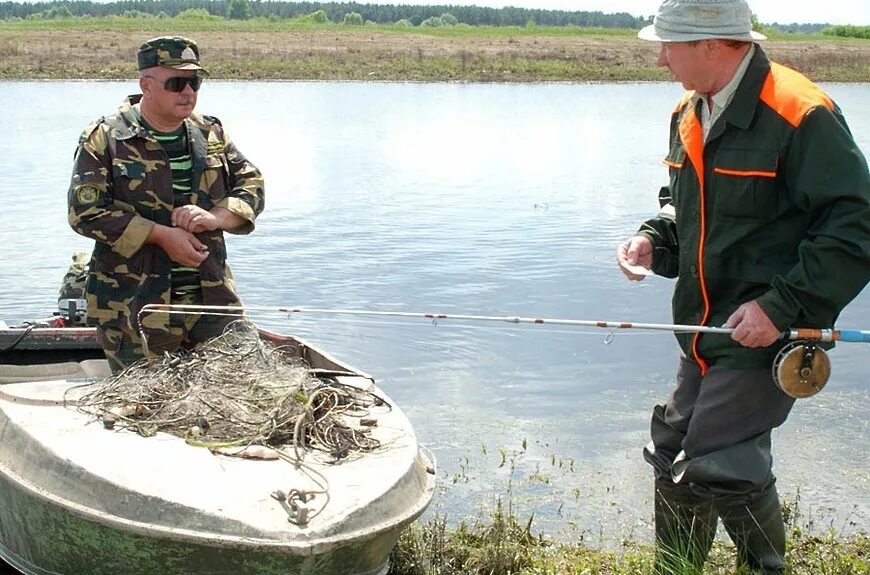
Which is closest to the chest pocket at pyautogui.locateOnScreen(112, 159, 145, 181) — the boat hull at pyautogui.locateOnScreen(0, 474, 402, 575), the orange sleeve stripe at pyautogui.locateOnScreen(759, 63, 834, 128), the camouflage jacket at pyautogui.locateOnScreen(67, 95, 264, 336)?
the camouflage jacket at pyautogui.locateOnScreen(67, 95, 264, 336)

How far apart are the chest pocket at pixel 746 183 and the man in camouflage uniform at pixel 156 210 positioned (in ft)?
7.88

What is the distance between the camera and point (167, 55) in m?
5.73

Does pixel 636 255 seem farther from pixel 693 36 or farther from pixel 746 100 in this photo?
pixel 693 36

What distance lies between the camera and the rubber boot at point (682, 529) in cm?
479

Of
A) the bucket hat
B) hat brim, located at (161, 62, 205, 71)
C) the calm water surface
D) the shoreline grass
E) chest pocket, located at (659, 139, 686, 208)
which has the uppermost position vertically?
the bucket hat

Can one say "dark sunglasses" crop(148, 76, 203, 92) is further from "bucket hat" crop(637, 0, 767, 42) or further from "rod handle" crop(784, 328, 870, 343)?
"rod handle" crop(784, 328, 870, 343)

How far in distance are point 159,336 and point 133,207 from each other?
1.97 feet

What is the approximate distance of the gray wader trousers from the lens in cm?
450

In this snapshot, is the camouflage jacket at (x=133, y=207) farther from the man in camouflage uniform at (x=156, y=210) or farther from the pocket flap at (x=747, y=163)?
the pocket flap at (x=747, y=163)

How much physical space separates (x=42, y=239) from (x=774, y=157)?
10.8 metres

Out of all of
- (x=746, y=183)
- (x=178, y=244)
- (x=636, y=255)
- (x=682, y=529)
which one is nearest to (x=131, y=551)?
(x=178, y=244)

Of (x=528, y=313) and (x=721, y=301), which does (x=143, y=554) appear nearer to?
(x=721, y=301)

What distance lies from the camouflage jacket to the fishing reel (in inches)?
105

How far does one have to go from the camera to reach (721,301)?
4598 millimetres
